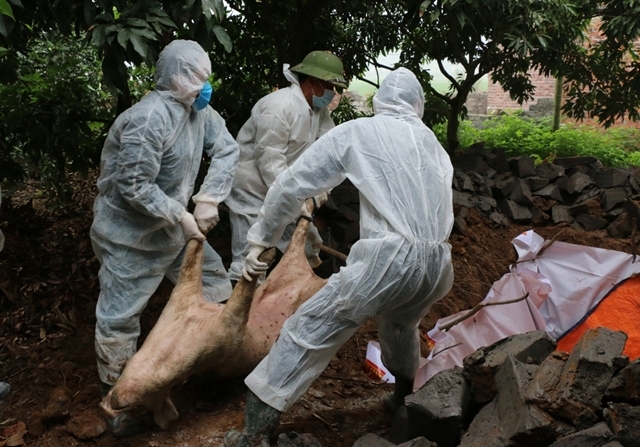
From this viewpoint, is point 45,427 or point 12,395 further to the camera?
point 12,395

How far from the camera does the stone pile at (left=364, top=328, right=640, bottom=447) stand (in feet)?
8.55

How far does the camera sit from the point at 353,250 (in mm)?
3012

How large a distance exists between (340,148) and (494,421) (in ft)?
4.44

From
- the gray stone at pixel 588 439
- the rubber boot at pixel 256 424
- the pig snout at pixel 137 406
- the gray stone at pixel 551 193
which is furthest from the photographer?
the gray stone at pixel 551 193

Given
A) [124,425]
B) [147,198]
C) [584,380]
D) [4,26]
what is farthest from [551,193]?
[4,26]

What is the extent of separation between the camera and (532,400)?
2.73m

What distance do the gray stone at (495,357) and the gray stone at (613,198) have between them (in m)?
3.14

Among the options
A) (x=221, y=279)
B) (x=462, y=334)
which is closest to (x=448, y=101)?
(x=462, y=334)

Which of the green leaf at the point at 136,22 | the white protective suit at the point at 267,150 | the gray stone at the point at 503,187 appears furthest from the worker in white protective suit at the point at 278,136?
the gray stone at the point at 503,187

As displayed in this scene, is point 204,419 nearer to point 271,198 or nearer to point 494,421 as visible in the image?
point 271,198

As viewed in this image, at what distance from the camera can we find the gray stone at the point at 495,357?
3.17 meters

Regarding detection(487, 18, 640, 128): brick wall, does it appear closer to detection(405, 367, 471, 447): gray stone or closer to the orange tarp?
the orange tarp

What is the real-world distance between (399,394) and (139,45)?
216 centimetres

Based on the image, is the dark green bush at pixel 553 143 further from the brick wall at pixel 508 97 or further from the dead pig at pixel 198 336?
the dead pig at pixel 198 336
